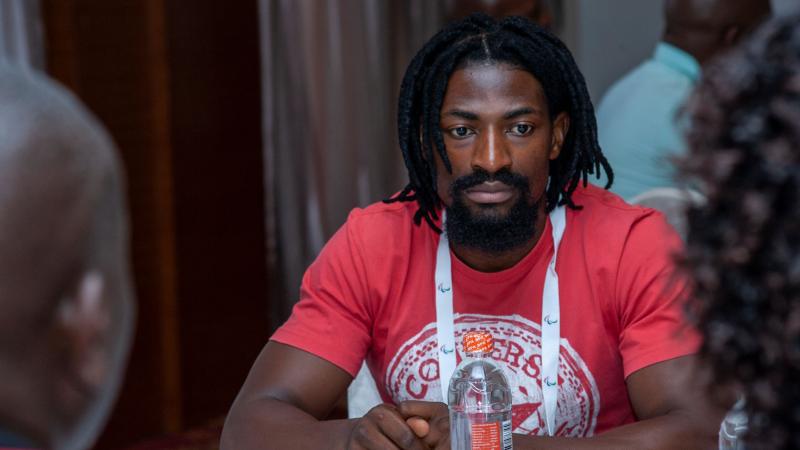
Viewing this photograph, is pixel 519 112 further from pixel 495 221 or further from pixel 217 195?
pixel 217 195

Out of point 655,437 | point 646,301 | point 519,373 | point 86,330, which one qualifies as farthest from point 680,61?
point 86,330

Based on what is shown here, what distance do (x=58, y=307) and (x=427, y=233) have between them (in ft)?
4.89

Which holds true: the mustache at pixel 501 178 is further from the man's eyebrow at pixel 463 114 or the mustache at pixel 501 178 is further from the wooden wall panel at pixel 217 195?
the wooden wall panel at pixel 217 195

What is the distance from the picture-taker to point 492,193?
7.72 feet

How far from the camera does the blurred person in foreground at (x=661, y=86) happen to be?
3.36 m

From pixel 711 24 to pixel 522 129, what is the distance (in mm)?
1500

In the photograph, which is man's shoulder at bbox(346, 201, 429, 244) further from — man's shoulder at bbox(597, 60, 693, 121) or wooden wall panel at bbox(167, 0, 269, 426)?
wooden wall panel at bbox(167, 0, 269, 426)

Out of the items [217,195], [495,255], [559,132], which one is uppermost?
[559,132]

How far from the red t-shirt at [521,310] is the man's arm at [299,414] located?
0.04 metres

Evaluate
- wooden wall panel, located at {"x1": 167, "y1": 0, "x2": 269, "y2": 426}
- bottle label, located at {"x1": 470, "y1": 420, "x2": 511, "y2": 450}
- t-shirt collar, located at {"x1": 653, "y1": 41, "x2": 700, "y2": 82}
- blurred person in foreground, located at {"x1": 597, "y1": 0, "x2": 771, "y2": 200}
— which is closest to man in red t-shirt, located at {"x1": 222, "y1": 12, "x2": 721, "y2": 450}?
bottle label, located at {"x1": 470, "y1": 420, "x2": 511, "y2": 450}

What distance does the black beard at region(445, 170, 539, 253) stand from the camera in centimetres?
234

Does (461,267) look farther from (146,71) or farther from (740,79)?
(146,71)

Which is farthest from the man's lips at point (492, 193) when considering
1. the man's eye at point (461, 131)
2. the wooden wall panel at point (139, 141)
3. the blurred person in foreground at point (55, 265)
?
the wooden wall panel at point (139, 141)

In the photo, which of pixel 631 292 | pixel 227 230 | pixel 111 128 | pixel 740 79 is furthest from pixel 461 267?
pixel 227 230
